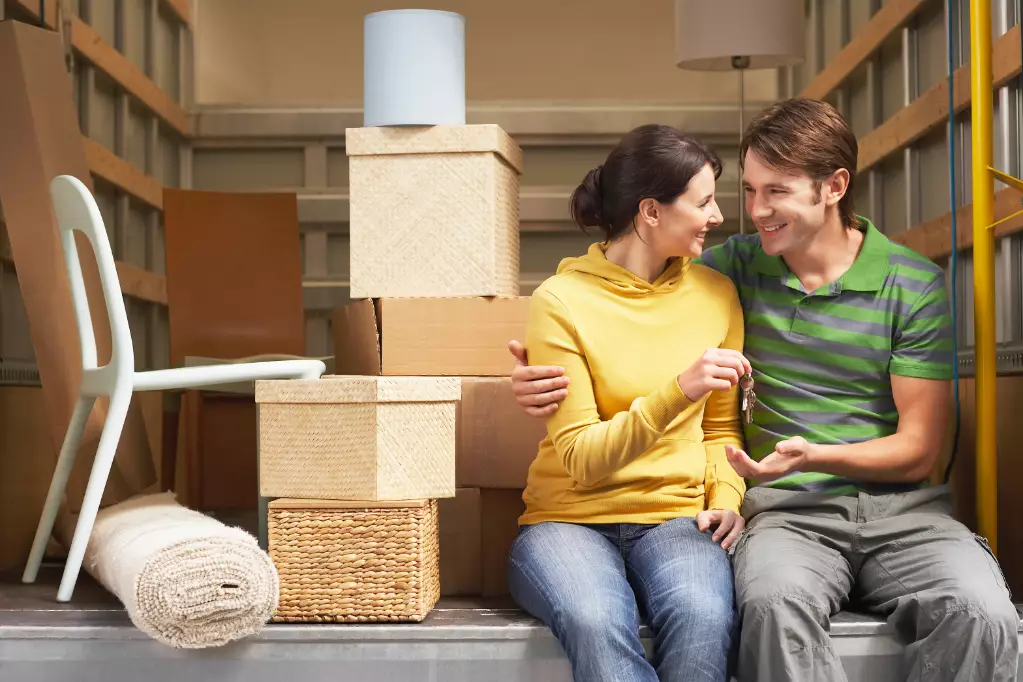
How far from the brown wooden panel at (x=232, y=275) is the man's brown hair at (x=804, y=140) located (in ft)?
6.79

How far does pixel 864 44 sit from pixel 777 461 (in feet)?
7.49

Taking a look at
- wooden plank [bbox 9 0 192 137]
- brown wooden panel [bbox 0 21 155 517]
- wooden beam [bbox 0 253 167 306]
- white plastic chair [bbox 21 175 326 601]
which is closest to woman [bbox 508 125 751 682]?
white plastic chair [bbox 21 175 326 601]

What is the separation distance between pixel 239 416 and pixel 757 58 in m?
2.06

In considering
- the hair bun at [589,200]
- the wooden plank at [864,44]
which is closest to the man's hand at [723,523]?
the hair bun at [589,200]

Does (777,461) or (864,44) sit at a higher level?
(864,44)

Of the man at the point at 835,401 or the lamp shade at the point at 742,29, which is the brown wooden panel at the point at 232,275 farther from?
the man at the point at 835,401

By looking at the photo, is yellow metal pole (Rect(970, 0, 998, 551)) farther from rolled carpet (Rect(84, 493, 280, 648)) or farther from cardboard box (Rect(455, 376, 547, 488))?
rolled carpet (Rect(84, 493, 280, 648))

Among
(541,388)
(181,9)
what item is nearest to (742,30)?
(181,9)

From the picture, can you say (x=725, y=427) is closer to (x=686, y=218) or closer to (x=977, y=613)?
(x=686, y=218)

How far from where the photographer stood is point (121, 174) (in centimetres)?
410

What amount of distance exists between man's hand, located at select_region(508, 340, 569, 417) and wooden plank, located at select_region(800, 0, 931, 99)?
72.5 inches

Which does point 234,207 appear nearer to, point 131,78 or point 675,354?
point 131,78

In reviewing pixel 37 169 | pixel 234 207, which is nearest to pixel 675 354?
pixel 37 169

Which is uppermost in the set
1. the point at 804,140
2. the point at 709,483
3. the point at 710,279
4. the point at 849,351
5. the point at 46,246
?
the point at 804,140
